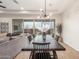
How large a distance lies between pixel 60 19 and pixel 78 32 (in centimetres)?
565

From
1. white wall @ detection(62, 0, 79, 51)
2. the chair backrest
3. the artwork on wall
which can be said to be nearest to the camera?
the chair backrest

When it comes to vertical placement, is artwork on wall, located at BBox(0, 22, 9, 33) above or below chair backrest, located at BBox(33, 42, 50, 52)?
above

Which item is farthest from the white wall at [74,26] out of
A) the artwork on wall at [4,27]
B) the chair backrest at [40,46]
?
the artwork on wall at [4,27]

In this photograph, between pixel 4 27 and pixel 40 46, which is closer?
pixel 40 46

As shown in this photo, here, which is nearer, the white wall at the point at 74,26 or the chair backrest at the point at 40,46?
the chair backrest at the point at 40,46

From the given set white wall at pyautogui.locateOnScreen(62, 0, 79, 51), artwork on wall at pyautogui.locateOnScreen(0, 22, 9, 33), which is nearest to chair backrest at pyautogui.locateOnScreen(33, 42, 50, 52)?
white wall at pyautogui.locateOnScreen(62, 0, 79, 51)

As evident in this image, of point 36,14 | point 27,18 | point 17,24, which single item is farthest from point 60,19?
point 17,24

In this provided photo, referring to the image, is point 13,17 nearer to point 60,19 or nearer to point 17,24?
point 17,24

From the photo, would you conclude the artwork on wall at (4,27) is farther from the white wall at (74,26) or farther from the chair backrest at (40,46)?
the chair backrest at (40,46)

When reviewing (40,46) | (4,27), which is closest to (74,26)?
(40,46)

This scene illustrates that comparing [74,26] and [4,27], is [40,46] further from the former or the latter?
[4,27]

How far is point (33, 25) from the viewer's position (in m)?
13.1

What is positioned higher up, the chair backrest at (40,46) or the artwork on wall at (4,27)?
the artwork on wall at (4,27)

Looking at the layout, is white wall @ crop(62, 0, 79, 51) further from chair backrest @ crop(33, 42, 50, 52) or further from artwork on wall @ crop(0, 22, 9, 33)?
artwork on wall @ crop(0, 22, 9, 33)
